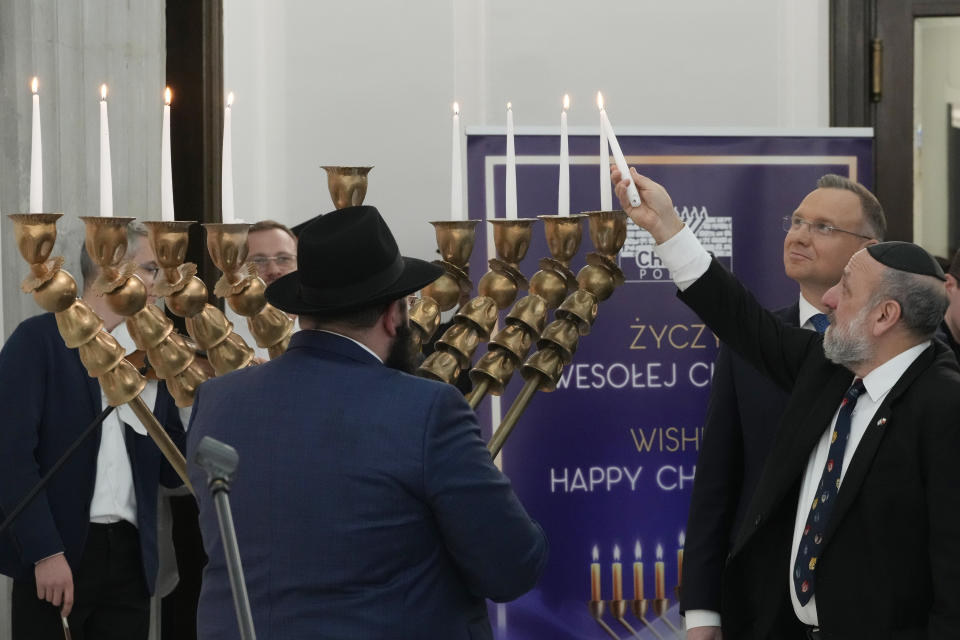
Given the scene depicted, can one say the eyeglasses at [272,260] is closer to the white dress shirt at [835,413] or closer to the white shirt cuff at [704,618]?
the white dress shirt at [835,413]

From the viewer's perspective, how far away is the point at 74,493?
262cm

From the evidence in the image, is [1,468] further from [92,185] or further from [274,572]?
[274,572]

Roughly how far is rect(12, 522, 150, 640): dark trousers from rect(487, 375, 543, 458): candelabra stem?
3.70 feet

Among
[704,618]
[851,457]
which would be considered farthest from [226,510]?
[704,618]

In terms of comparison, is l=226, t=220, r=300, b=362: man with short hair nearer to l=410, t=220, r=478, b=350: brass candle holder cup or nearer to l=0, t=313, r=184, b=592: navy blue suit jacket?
l=0, t=313, r=184, b=592: navy blue suit jacket

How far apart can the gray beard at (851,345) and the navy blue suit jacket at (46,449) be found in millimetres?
1526

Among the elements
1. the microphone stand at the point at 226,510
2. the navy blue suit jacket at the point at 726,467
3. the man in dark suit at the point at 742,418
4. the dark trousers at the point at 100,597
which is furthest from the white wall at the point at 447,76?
the microphone stand at the point at 226,510

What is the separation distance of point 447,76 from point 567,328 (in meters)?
1.94

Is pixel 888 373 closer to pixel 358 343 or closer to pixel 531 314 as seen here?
pixel 531 314

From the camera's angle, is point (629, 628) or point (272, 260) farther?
point (629, 628)

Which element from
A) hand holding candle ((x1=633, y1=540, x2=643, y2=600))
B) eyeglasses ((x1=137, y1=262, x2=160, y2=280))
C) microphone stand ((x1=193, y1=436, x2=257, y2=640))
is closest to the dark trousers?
eyeglasses ((x1=137, y1=262, x2=160, y2=280))

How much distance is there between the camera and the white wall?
3719mm

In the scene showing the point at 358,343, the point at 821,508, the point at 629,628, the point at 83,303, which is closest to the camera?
the point at 358,343

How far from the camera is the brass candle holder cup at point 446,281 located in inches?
72.9
